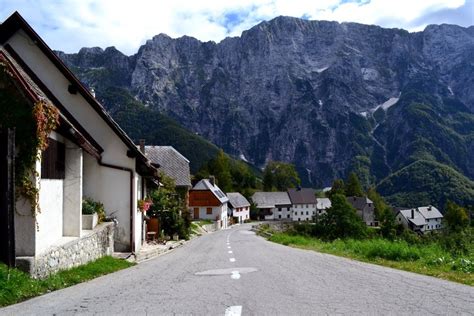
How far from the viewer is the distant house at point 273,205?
416ft

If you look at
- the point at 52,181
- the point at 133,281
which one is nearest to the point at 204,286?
the point at 133,281

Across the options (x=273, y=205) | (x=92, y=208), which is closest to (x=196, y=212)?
(x=273, y=205)

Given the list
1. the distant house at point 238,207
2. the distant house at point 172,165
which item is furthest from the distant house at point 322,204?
the distant house at point 172,165

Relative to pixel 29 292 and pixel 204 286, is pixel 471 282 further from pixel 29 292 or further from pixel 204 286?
pixel 29 292

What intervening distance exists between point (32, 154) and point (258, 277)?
6.02 meters

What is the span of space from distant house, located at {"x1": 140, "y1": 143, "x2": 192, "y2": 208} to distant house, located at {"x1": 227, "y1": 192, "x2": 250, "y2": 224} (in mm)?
47689

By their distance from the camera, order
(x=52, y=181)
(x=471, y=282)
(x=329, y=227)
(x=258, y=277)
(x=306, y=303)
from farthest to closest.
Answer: (x=329, y=227), (x=52, y=181), (x=258, y=277), (x=471, y=282), (x=306, y=303)

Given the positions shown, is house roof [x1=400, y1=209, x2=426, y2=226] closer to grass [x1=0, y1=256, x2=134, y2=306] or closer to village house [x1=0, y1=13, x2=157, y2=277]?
village house [x1=0, y1=13, x2=157, y2=277]

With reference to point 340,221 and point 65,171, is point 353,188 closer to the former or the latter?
point 340,221

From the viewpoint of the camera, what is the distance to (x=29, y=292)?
9.78 meters

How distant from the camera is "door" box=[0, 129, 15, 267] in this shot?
10805mm

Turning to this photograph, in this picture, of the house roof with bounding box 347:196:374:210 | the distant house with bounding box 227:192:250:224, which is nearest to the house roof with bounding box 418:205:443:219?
the house roof with bounding box 347:196:374:210

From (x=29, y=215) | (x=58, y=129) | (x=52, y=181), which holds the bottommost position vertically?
(x=29, y=215)

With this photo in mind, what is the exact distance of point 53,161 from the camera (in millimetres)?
14516
